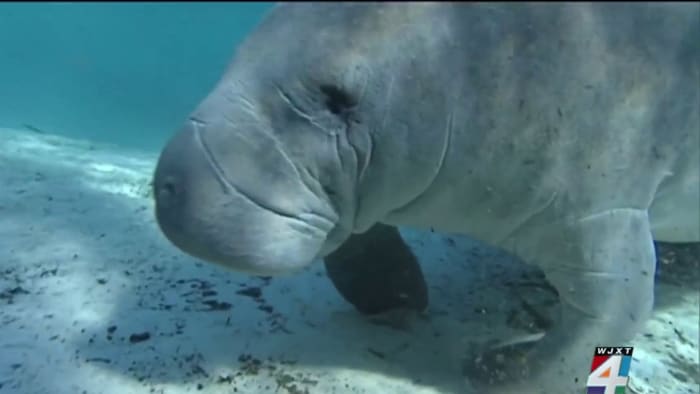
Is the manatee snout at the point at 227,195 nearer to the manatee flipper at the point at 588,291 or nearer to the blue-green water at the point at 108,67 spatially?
the manatee flipper at the point at 588,291

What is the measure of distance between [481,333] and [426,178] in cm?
177

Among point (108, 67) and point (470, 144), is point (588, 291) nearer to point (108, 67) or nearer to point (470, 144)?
point (470, 144)

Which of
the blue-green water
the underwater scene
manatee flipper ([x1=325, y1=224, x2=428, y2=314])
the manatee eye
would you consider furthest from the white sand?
the blue-green water

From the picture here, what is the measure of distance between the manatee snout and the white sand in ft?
3.18

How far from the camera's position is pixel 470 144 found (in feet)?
10.9

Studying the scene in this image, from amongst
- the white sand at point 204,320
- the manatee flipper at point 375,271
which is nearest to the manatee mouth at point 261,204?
the white sand at point 204,320

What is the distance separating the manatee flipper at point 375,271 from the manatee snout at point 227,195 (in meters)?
1.38

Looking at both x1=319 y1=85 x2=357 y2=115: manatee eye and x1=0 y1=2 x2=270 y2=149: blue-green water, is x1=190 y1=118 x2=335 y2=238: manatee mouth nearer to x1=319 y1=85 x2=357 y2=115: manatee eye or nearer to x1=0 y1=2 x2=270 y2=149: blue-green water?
x1=319 y1=85 x2=357 y2=115: manatee eye

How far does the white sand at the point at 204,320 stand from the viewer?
358cm

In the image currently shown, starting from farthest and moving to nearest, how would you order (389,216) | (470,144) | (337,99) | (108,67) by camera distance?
1. (108,67)
2. (389,216)
3. (470,144)
4. (337,99)

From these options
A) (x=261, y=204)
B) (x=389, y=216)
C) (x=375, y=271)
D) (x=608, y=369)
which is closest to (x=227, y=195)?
(x=261, y=204)

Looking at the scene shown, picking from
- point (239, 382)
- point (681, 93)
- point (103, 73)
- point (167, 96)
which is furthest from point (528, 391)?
point (103, 73)

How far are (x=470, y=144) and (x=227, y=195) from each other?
1.27 m

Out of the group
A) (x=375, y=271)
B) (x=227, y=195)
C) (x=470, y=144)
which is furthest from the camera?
(x=375, y=271)
